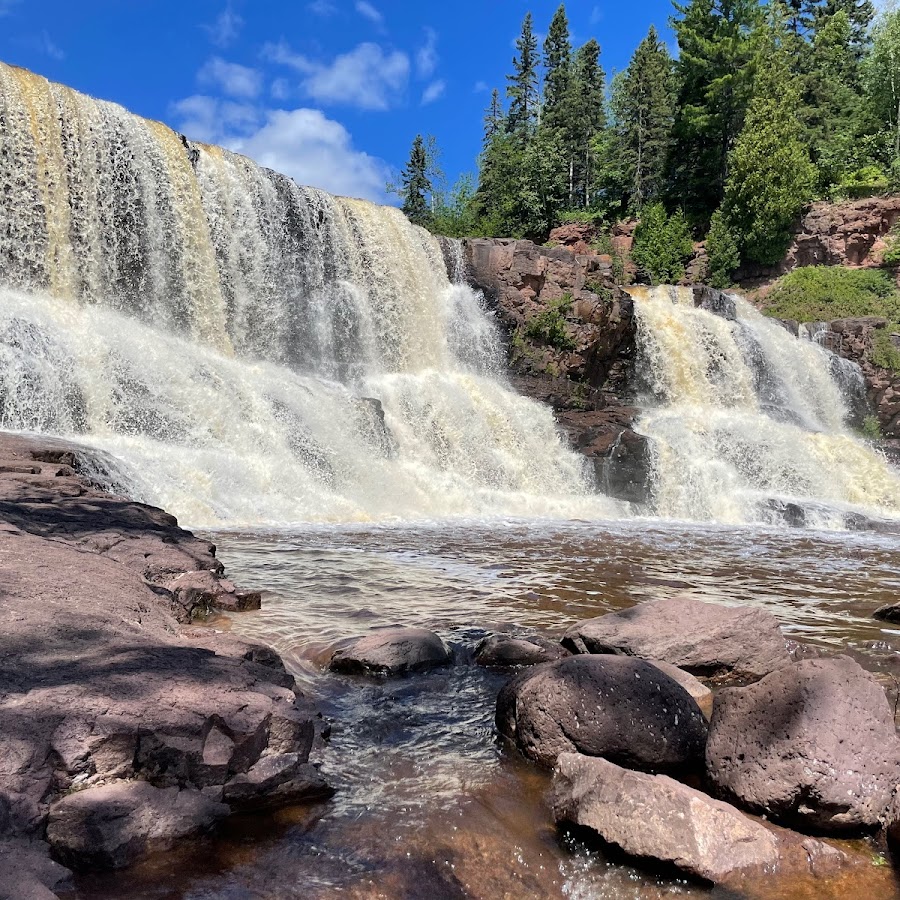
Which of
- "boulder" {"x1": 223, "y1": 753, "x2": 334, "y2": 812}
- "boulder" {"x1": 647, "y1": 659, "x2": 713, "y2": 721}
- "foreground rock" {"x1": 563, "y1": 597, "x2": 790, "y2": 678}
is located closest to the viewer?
"boulder" {"x1": 223, "y1": 753, "x2": 334, "y2": 812}

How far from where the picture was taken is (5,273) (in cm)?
Answer: 1501

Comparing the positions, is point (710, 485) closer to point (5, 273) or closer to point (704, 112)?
point (5, 273)

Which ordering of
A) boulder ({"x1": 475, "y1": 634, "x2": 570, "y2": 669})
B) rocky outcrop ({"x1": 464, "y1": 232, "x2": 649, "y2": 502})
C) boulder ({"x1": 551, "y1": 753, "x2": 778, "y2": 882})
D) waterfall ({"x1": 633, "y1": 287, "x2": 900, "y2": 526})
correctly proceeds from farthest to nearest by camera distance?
rocky outcrop ({"x1": 464, "y1": 232, "x2": 649, "y2": 502})
waterfall ({"x1": 633, "y1": 287, "x2": 900, "y2": 526})
boulder ({"x1": 475, "y1": 634, "x2": 570, "y2": 669})
boulder ({"x1": 551, "y1": 753, "x2": 778, "y2": 882})

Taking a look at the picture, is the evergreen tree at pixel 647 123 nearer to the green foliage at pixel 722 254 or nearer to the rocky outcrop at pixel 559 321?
the green foliage at pixel 722 254

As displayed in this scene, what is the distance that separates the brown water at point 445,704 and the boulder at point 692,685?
1004 mm

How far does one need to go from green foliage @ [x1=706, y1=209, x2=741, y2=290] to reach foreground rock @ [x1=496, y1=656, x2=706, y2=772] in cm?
3037

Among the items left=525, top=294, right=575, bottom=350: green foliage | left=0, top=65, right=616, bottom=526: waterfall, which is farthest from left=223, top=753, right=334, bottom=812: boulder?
left=525, top=294, right=575, bottom=350: green foliage

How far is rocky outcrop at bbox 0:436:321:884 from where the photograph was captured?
2482mm

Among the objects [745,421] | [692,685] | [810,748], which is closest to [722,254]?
[745,421]

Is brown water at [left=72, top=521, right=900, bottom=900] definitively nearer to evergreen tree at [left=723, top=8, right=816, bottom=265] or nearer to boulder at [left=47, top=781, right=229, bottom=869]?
boulder at [left=47, top=781, right=229, bottom=869]

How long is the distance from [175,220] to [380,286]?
5.44 metres

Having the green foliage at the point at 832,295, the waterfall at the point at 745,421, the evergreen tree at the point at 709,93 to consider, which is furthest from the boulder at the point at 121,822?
the evergreen tree at the point at 709,93

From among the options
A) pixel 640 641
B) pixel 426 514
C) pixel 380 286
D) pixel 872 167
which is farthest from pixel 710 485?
pixel 872 167

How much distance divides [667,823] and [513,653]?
2222 mm
